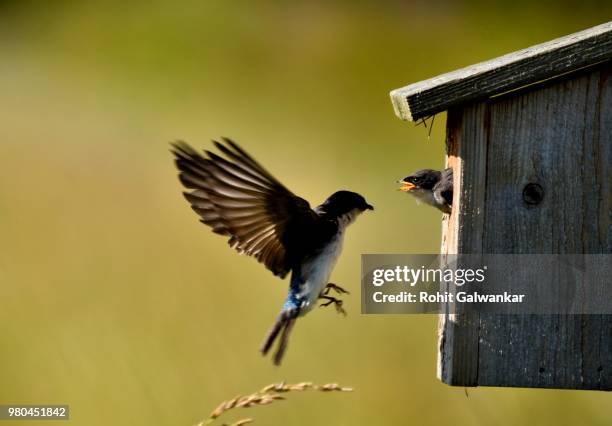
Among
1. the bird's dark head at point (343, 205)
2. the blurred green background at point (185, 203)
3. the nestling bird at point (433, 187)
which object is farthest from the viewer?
the blurred green background at point (185, 203)

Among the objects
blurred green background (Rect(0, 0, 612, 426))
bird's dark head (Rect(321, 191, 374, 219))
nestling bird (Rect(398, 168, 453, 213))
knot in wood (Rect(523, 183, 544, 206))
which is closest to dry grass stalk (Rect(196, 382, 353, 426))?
knot in wood (Rect(523, 183, 544, 206))

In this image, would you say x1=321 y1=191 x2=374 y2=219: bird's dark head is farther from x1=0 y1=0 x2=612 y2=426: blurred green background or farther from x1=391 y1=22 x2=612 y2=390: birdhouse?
x1=0 y1=0 x2=612 y2=426: blurred green background

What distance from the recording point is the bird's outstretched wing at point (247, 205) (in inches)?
130

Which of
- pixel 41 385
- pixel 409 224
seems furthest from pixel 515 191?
pixel 409 224

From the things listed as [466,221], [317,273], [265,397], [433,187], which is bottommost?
[265,397]

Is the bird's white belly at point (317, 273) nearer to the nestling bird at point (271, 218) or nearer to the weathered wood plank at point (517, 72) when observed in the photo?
the nestling bird at point (271, 218)

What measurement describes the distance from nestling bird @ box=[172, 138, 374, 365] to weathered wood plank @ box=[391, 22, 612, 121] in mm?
540

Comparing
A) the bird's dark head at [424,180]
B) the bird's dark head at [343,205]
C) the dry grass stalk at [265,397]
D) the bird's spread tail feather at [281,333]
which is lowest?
the dry grass stalk at [265,397]

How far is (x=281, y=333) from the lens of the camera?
371 centimetres

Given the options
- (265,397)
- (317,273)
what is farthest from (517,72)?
(265,397)

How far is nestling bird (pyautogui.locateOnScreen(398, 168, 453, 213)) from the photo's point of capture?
371 cm

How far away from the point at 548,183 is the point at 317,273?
Result: 90 cm

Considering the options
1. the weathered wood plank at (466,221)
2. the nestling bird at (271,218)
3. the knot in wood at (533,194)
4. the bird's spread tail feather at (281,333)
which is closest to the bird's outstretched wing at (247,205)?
the nestling bird at (271,218)

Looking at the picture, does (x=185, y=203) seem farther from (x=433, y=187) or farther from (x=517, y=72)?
(x=517, y=72)
